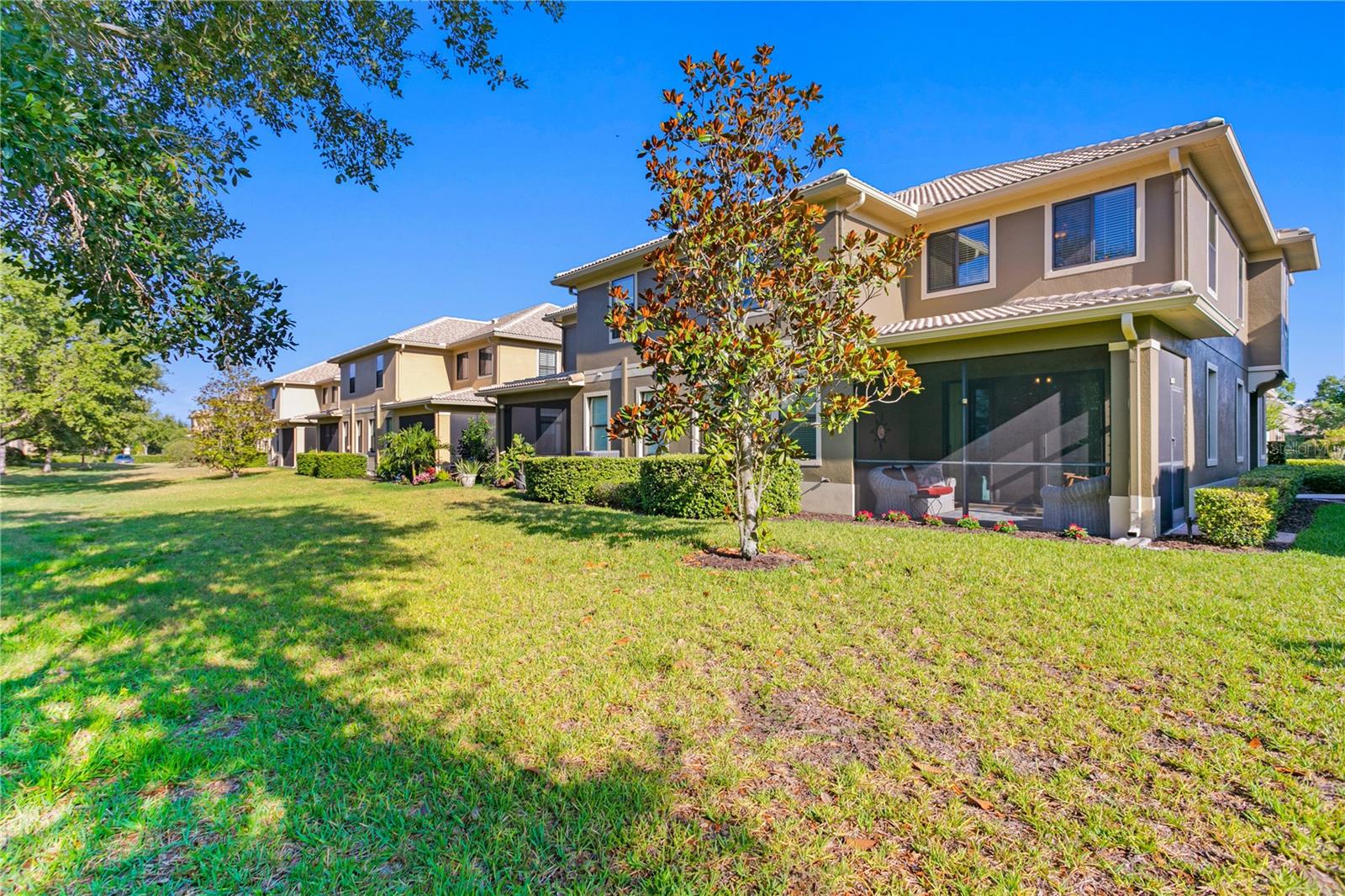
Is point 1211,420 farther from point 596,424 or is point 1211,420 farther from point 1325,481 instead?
point 596,424

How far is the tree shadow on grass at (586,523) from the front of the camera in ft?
30.9

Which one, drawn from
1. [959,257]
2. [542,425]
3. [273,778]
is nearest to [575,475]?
[542,425]

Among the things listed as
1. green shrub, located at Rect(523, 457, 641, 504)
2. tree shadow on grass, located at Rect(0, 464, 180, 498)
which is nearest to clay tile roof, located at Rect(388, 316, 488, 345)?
tree shadow on grass, located at Rect(0, 464, 180, 498)

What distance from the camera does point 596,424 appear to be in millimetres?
17438

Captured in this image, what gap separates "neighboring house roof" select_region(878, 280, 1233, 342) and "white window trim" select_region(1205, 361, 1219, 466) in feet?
7.48

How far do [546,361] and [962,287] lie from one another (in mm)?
18327

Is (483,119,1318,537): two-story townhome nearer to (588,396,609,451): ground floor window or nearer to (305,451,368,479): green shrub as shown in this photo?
(588,396,609,451): ground floor window

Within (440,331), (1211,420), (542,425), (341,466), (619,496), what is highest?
(440,331)

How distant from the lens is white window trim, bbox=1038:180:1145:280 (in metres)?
10.2

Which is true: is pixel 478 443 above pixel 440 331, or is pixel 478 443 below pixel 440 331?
below

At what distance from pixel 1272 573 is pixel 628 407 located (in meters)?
7.30

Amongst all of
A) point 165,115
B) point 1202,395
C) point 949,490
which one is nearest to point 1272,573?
point 949,490

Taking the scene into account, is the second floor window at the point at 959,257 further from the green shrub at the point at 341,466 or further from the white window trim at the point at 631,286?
the green shrub at the point at 341,466

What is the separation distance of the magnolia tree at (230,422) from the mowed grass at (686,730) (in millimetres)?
25357
